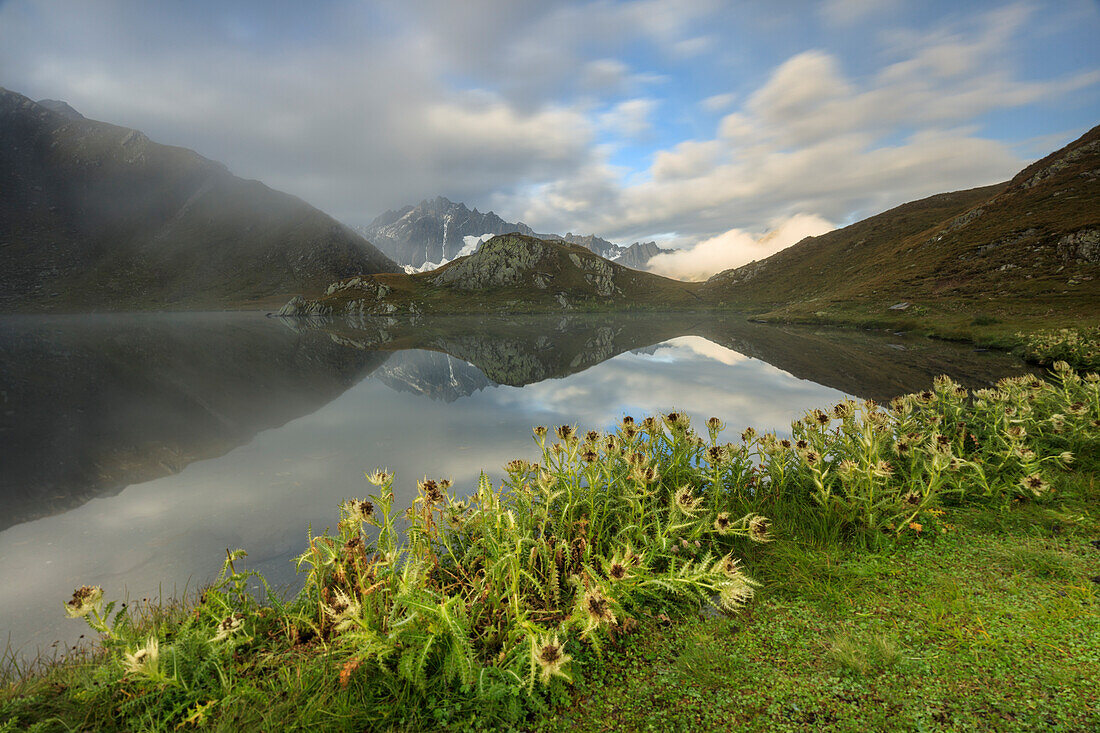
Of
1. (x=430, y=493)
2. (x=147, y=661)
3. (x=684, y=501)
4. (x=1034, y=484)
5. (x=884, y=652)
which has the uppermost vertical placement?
(x=430, y=493)

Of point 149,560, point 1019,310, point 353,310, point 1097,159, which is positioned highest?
point 1097,159

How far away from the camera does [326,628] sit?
12.3ft

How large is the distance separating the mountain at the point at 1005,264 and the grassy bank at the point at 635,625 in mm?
50030

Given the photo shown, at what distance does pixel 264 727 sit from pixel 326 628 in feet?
3.12

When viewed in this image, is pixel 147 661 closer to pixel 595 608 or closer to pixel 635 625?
pixel 595 608

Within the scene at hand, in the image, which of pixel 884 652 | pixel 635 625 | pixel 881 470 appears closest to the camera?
pixel 884 652

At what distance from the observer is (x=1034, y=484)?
18.4 ft

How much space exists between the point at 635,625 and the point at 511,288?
500 ft

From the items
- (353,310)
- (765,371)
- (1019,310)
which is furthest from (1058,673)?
(353,310)

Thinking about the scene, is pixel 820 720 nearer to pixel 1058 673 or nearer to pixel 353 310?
pixel 1058 673

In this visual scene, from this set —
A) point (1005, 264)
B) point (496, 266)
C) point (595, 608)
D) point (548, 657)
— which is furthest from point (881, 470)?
point (496, 266)

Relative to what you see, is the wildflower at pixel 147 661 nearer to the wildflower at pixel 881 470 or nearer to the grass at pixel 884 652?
the grass at pixel 884 652

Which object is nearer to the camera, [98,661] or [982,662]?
[982,662]

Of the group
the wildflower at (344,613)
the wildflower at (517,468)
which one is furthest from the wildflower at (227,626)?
the wildflower at (517,468)
